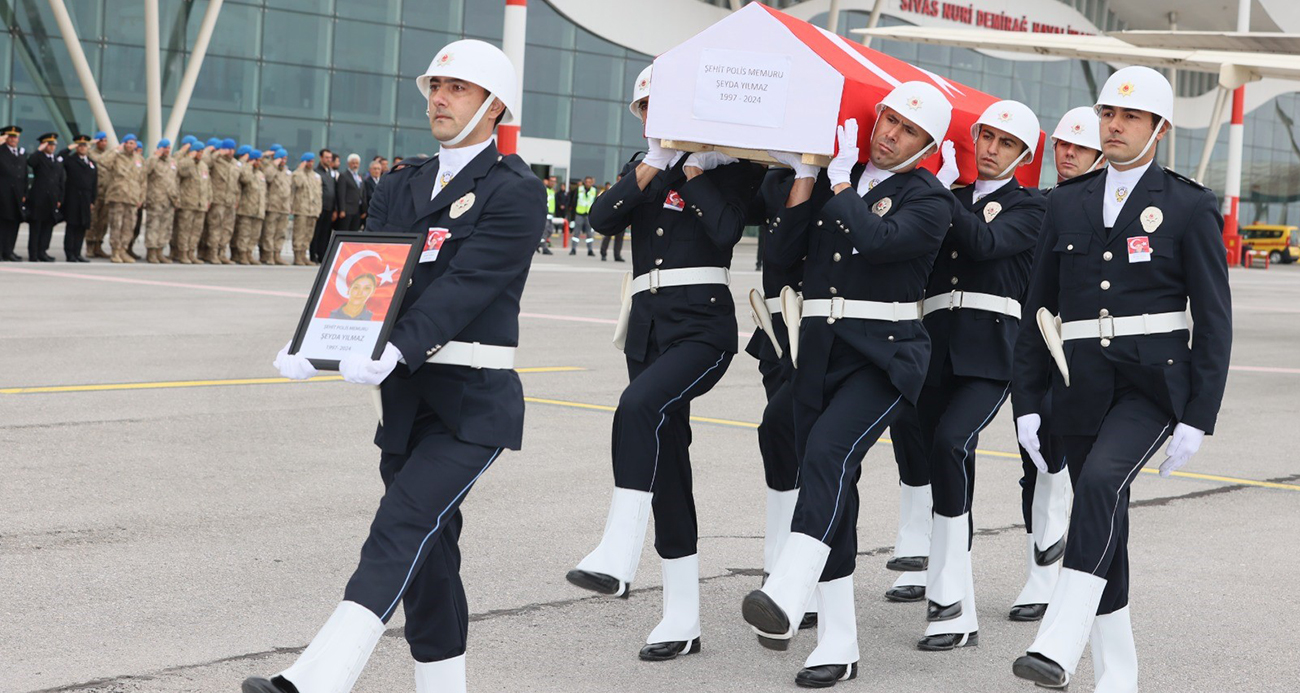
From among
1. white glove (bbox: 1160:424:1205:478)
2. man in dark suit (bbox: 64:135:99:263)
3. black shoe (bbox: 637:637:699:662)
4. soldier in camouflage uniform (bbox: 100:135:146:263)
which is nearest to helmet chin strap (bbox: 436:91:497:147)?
black shoe (bbox: 637:637:699:662)

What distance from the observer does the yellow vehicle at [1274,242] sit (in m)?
64.1

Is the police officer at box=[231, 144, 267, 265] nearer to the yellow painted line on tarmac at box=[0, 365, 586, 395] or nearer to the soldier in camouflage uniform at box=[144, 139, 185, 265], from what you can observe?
the soldier in camouflage uniform at box=[144, 139, 185, 265]

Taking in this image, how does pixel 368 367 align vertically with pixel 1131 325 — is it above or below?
below

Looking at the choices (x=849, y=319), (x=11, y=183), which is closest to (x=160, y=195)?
(x=11, y=183)

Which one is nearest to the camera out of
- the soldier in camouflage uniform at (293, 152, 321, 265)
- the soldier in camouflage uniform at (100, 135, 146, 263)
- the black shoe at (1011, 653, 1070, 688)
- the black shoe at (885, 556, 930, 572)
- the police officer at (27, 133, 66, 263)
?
the black shoe at (1011, 653, 1070, 688)

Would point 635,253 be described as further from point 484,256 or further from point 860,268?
point 484,256

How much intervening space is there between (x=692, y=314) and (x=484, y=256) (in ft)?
5.45

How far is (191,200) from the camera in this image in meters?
25.8

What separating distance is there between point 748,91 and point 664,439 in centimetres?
138

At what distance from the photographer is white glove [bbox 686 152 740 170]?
5.78m

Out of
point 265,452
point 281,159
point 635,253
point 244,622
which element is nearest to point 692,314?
point 635,253

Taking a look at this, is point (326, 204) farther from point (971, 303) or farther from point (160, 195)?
point (971, 303)

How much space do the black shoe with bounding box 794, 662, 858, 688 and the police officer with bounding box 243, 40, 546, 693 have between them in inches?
53.4

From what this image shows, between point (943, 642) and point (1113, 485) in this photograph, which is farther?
point (943, 642)
